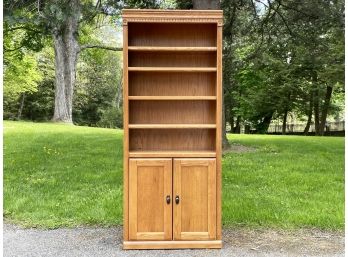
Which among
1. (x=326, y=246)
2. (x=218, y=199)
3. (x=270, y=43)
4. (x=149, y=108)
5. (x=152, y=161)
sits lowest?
Result: (x=326, y=246)

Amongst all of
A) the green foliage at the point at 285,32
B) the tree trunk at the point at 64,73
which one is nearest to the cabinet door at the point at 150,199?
the green foliage at the point at 285,32

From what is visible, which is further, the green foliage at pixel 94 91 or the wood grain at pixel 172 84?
the green foliage at pixel 94 91

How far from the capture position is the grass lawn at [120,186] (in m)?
4.92

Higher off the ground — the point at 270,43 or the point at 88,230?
the point at 270,43

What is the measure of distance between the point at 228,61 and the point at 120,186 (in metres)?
7.58

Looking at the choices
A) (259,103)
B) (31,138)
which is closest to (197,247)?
(31,138)

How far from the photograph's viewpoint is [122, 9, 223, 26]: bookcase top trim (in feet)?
12.8

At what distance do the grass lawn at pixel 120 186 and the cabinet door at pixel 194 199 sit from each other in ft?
2.56

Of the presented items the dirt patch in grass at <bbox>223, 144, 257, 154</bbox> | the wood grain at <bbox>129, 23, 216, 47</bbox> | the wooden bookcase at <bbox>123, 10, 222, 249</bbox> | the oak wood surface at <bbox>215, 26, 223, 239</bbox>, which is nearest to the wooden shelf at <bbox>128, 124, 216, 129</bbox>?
the wooden bookcase at <bbox>123, 10, 222, 249</bbox>

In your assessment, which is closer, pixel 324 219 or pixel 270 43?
pixel 324 219

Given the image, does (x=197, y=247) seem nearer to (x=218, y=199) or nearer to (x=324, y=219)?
(x=218, y=199)

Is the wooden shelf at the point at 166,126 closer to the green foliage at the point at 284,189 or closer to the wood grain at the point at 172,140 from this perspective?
the wood grain at the point at 172,140

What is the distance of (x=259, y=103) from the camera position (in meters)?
23.2

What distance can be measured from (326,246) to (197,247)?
1.13 m
